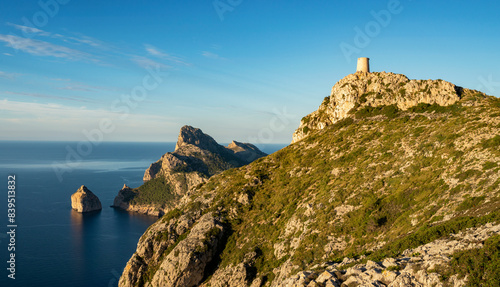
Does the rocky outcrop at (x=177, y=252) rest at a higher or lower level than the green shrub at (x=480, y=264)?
lower

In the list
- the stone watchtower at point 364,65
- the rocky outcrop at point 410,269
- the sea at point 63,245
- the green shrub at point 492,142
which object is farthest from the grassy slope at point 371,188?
the sea at point 63,245

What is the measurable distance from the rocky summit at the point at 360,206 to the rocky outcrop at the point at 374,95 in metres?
0.29

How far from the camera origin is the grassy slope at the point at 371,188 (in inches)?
1347

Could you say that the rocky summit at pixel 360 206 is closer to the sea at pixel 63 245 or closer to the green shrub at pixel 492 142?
the green shrub at pixel 492 142

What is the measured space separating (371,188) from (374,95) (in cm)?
3892

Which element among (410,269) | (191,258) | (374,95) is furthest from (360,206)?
(374,95)

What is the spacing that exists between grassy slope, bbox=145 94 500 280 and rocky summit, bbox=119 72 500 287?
0.20m

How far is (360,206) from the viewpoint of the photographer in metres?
44.6

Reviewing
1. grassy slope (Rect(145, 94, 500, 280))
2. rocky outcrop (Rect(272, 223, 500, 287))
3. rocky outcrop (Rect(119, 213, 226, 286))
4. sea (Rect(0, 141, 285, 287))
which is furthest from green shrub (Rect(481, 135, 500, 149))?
sea (Rect(0, 141, 285, 287))

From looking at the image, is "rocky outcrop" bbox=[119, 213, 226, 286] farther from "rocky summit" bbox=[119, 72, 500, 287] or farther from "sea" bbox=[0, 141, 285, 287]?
"sea" bbox=[0, 141, 285, 287]

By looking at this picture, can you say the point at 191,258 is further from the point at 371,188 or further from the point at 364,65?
the point at 364,65

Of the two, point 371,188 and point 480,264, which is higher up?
point 371,188

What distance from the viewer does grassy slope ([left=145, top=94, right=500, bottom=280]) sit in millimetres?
34219

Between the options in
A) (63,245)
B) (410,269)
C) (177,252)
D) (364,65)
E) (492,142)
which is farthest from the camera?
(63,245)
